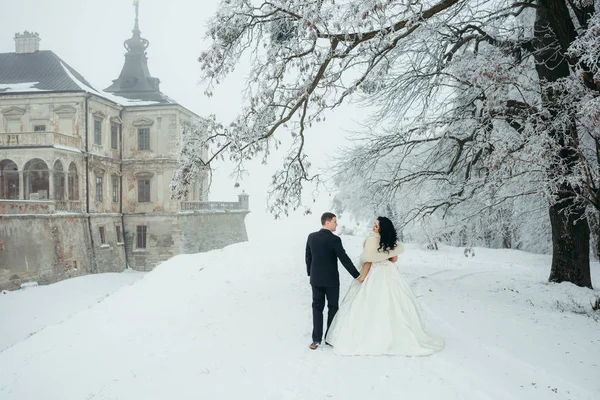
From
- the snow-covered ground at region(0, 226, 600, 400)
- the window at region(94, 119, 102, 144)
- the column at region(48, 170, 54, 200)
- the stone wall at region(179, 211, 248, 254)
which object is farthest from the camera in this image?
the stone wall at region(179, 211, 248, 254)

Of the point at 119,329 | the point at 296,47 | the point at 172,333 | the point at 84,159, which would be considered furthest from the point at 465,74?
the point at 84,159

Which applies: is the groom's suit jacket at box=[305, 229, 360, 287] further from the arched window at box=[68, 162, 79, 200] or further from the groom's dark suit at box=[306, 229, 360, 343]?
the arched window at box=[68, 162, 79, 200]

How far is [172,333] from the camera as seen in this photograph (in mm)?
7188

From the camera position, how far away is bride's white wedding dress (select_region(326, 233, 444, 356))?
16.8 feet

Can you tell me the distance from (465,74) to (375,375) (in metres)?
6.28

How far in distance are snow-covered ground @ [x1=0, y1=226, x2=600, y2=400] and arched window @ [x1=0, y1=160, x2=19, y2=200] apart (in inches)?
762

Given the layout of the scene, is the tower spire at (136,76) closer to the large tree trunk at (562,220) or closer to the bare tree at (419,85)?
the bare tree at (419,85)

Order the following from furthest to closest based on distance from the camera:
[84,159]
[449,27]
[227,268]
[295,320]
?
[84,159] < [227,268] < [449,27] < [295,320]

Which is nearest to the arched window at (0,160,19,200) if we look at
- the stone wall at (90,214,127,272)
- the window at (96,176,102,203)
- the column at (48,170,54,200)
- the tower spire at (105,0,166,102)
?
the column at (48,170,54,200)

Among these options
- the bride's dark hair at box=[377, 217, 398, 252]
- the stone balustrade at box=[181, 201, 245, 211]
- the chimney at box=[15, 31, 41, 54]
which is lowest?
the bride's dark hair at box=[377, 217, 398, 252]

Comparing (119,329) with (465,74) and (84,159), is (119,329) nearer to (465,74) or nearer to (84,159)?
(465,74)

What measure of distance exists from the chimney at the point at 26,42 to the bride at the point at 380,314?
33608mm

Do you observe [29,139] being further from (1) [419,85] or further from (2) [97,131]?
(1) [419,85]

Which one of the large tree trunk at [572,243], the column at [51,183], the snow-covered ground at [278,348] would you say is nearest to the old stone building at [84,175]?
the column at [51,183]
